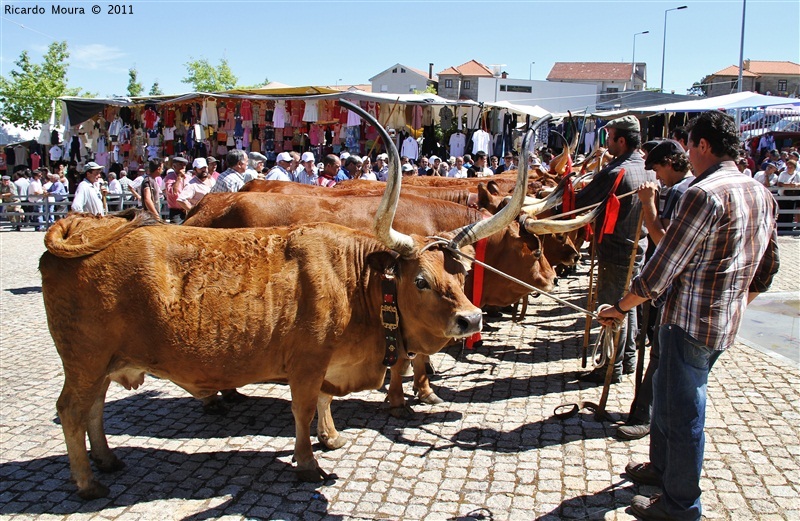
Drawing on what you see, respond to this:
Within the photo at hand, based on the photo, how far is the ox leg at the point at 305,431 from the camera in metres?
4.56

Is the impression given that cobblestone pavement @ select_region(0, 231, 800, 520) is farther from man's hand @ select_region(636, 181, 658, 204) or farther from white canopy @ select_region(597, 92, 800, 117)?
white canopy @ select_region(597, 92, 800, 117)

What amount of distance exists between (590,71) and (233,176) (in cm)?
9606

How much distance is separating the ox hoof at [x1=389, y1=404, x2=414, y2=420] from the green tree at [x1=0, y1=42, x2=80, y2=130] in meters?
45.3

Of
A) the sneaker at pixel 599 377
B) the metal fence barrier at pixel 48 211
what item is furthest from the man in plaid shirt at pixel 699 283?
the metal fence barrier at pixel 48 211

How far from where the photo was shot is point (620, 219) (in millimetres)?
6492

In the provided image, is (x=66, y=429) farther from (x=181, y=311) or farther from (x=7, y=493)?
(x=181, y=311)

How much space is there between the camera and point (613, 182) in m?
6.35

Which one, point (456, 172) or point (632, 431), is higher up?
point (456, 172)

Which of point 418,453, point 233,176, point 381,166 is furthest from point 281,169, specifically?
point 418,453

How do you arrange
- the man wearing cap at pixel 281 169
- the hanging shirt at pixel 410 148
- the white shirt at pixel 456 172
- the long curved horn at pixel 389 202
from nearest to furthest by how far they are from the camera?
the long curved horn at pixel 389 202 < the man wearing cap at pixel 281 169 < the white shirt at pixel 456 172 < the hanging shirt at pixel 410 148

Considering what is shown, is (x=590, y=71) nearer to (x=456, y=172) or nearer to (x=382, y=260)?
(x=456, y=172)

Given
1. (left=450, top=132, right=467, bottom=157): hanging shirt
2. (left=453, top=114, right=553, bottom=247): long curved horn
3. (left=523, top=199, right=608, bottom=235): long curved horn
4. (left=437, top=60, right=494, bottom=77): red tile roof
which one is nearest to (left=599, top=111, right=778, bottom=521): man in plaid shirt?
(left=453, top=114, right=553, bottom=247): long curved horn

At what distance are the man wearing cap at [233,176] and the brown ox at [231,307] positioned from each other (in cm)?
553

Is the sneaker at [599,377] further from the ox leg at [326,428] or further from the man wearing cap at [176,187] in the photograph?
the man wearing cap at [176,187]
